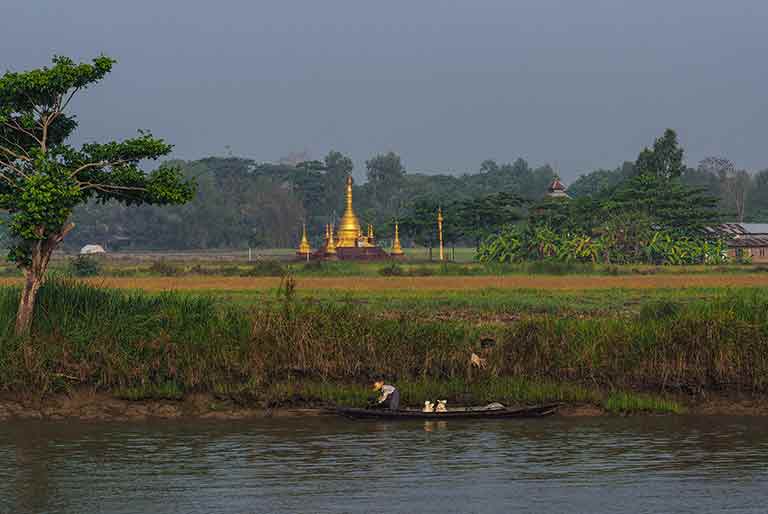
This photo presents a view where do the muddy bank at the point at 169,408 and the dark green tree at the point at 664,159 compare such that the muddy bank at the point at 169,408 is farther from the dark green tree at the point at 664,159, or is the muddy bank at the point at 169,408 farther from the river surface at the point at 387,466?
the dark green tree at the point at 664,159

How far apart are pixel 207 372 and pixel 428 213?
81.8 metres

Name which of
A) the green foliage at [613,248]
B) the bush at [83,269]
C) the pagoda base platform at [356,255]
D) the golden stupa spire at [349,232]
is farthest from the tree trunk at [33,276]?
the golden stupa spire at [349,232]

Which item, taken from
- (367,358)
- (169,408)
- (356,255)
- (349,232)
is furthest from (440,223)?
(169,408)

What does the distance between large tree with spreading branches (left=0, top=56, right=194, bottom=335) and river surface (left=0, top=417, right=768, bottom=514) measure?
4.51 metres

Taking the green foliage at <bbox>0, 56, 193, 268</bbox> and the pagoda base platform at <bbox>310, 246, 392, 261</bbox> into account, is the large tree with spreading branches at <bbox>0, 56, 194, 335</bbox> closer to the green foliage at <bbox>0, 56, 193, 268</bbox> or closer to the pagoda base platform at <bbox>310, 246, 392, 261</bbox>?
the green foliage at <bbox>0, 56, 193, 268</bbox>

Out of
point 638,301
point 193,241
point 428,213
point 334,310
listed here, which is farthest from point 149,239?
point 334,310

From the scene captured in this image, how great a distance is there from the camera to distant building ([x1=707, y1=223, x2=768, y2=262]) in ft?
330

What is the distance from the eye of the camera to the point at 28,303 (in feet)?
90.0

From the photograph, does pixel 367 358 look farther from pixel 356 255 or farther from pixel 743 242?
pixel 743 242

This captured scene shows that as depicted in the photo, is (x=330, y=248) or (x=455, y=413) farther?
(x=330, y=248)

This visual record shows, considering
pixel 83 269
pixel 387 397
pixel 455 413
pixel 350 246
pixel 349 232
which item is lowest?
pixel 455 413

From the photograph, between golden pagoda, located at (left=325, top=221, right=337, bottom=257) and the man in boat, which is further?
golden pagoda, located at (left=325, top=221, right=337, bottom=257)


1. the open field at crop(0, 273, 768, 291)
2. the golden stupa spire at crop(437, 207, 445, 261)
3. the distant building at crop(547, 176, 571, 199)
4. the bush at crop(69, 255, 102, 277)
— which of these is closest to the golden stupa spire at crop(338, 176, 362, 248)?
the golden stupa spire at crop(437, 207, 445, 261)

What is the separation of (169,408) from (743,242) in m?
84.7
